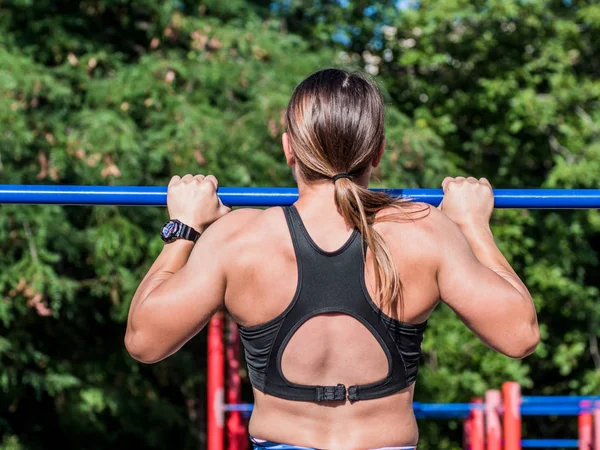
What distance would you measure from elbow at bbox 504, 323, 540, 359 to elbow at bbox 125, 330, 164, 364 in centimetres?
61

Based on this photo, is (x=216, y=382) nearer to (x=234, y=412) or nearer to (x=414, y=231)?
(x=234, y=412)

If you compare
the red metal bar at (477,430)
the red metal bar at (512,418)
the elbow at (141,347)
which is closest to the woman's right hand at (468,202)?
the elbow at (141,347)

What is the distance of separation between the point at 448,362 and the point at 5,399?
3.86 meters

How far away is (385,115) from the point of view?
1.63m

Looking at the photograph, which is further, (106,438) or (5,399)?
(106,438)

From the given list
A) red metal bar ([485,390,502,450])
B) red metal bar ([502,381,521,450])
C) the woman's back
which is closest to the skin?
the woman's back

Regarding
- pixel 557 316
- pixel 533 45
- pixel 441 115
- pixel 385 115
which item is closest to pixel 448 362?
pixel 557 316

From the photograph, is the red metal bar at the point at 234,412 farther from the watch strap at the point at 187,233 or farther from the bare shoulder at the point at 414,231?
the bare shoulder at the point at 414,231

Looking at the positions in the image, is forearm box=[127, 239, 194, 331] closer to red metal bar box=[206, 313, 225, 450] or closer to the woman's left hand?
the woman's left hand

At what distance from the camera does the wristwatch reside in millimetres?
1786

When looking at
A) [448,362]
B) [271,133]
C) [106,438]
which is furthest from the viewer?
[448,362]

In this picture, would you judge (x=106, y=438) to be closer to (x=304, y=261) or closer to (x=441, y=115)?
(x=441, y=115)

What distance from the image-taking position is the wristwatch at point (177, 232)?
1.79 meters

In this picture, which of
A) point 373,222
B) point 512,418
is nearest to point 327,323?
point 373,222
